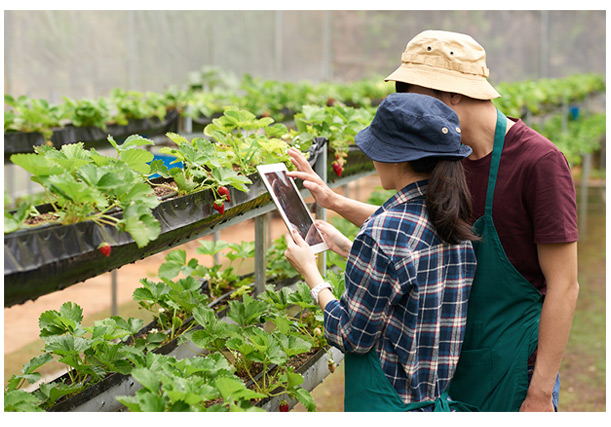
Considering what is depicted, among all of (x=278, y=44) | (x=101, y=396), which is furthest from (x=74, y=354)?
(x=278, y=44)

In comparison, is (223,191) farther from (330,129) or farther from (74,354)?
(330,129)

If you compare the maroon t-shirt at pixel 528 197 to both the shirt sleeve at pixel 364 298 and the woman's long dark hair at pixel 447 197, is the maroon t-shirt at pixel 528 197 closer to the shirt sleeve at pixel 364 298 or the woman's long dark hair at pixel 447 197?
the woman's long dark hair at pixel 447 197

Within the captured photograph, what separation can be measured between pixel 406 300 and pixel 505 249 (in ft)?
1.18

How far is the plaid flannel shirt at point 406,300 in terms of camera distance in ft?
4.89

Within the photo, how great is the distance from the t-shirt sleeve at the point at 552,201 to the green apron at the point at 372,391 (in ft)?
1.53

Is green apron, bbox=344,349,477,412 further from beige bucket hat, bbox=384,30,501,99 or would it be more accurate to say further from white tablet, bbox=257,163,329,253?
beige bucket hat, bbox=384,30,501,99

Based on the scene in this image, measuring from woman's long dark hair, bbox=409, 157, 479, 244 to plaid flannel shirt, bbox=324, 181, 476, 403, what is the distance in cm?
3

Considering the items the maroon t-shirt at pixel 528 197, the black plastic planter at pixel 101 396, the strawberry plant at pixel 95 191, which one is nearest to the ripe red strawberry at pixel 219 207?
the strawberry plant at pixel 95 191

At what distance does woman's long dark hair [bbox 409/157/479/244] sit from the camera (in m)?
1.52

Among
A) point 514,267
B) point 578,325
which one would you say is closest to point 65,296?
point 578,325

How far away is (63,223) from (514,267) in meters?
1.08

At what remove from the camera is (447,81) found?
1727 millimetres

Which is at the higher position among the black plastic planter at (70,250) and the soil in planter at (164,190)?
the soil in planter at (164,190)

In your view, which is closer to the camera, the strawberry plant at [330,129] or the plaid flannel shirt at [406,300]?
the plaid flannel shirt at [406,300]
